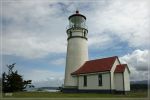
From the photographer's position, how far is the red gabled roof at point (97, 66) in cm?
2701

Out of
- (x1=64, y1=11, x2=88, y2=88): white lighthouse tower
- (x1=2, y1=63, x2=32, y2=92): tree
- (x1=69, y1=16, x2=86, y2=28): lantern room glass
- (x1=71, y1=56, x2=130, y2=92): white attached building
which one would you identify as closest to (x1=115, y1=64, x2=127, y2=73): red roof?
(x1=71, y1=56, x2=130, y2=92): white attached building

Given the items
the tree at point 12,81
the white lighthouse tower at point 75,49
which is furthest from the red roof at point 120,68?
the tree at point 12,81

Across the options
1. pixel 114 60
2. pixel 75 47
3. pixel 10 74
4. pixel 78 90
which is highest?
pixel 75 47

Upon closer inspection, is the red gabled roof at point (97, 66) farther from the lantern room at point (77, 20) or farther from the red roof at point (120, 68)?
the lantern room at point (77, 20)

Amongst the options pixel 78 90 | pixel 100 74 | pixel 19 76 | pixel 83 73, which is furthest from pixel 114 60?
pixel 19 76

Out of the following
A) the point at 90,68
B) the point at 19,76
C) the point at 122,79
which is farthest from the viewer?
the point at 19,76

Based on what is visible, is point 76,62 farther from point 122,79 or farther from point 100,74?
point 122,79

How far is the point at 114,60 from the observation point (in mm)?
27297

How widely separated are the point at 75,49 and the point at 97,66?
16.5 feet

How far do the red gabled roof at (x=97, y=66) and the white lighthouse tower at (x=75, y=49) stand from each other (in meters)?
0.99

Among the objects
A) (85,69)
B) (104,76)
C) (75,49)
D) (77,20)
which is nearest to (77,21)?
(77,20)

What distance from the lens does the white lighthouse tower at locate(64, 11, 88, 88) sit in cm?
3178

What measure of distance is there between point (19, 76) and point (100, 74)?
39.2 feet

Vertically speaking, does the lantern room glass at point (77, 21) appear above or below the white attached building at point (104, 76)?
above
